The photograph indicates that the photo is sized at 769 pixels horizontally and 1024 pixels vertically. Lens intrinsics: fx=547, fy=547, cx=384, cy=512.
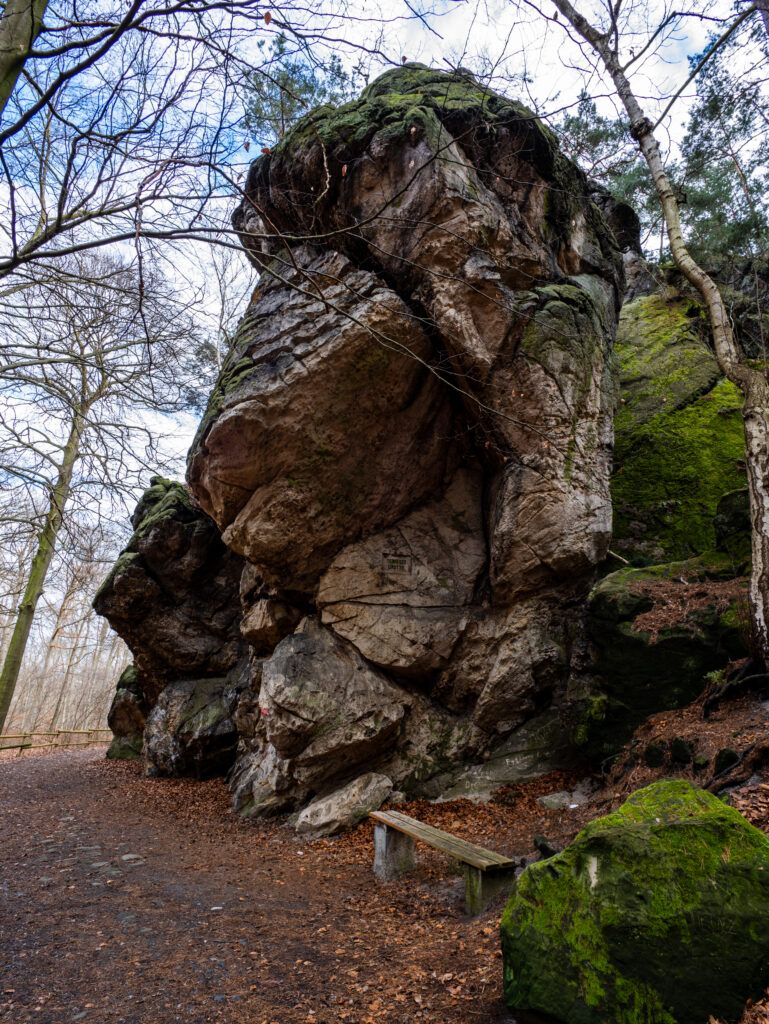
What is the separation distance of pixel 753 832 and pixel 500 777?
5.32 meters

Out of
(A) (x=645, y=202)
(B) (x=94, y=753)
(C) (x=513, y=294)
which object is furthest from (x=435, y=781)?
(A) (x=645, y=202)

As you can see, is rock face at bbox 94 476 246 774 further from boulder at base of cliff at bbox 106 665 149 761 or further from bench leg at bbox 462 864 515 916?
bench leg at bbox 462 864 515 916

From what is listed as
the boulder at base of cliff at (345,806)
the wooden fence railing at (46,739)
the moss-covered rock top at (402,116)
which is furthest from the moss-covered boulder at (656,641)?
the wooden fence railing at (46,739)

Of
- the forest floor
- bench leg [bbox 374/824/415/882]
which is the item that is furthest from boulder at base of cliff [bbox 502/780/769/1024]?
bench leg [bbox 374/824/415/882]

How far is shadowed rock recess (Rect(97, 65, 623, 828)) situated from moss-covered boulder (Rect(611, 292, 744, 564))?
7.35 ft

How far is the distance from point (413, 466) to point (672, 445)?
5.66 metres

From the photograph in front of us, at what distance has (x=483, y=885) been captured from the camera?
416 centimetres

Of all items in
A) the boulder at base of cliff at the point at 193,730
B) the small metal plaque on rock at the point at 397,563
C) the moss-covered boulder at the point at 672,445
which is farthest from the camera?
the boulder at base of cliff at the point at 193,730

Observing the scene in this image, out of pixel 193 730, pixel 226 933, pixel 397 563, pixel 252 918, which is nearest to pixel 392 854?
pixel 252 918

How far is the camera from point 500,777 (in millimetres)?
7426

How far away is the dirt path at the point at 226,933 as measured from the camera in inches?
122

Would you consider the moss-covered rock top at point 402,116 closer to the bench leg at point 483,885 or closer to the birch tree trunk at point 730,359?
the birch tree trunk at point 730,359

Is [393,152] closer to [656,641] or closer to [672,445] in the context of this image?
[672,445]

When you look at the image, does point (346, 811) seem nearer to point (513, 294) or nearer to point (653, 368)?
point (513, 294)
